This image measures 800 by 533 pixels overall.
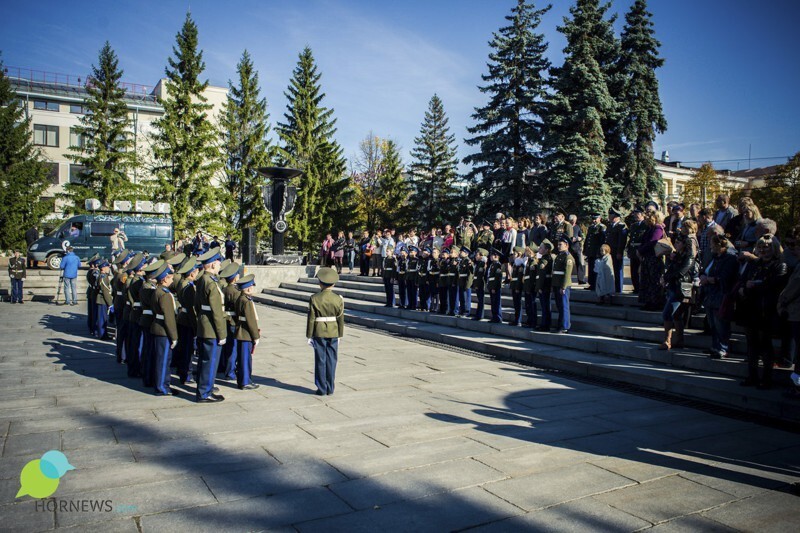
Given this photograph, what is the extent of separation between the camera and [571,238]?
598 inches

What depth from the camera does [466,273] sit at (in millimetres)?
14727

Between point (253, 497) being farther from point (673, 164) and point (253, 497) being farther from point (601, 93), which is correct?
point (673, 164)

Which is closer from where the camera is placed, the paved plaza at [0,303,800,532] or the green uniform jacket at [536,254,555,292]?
the paved plaza at [0,303,800,532]

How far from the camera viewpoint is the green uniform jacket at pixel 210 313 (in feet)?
24.7

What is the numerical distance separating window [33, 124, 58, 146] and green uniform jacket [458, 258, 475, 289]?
50531mm

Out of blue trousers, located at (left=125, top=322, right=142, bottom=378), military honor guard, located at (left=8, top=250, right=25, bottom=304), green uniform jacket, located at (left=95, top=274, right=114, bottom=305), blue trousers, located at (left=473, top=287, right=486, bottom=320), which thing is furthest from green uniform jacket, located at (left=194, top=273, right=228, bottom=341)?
military honor guard, located at (left=8, top=250, right=25, bottom=304)

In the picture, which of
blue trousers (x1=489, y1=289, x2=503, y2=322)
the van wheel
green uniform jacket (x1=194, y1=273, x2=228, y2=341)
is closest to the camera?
green uniform jacket (x1=194, y1=273, x2=228, y2=341)

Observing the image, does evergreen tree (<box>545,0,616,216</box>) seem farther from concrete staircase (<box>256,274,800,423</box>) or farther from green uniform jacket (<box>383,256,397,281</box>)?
green uniform jacket (<box>383,256,397,281</box>)

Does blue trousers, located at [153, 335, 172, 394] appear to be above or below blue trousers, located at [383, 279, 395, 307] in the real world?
below

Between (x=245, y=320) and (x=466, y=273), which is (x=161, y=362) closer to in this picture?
(x=245, y=320)

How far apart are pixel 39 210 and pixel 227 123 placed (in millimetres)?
15407

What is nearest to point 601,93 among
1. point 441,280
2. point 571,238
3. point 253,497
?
point 571,238

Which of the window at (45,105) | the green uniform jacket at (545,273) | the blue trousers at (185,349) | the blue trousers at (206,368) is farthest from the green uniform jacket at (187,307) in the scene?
the window at (45,105)

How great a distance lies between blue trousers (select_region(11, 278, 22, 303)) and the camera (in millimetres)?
21388
